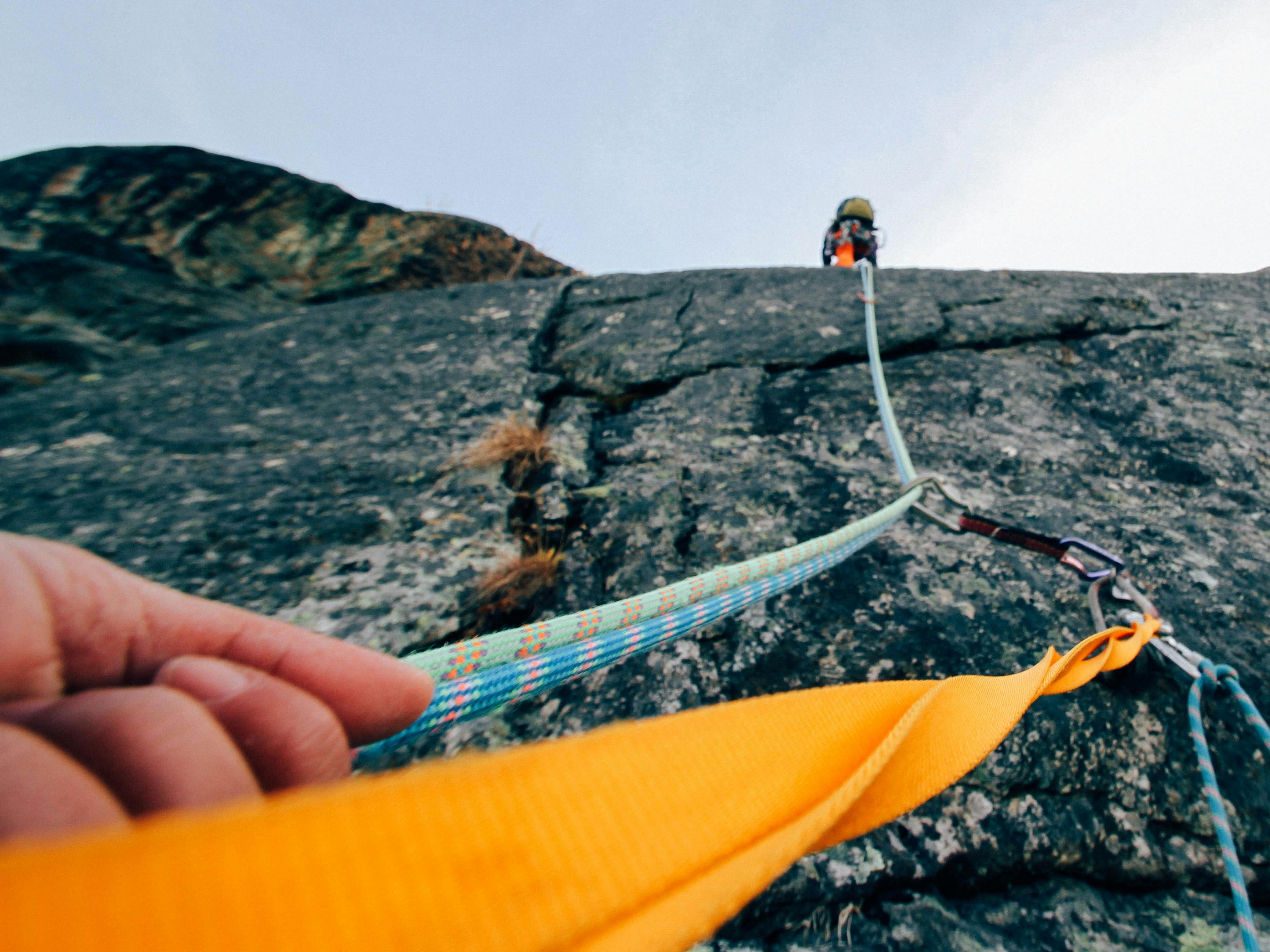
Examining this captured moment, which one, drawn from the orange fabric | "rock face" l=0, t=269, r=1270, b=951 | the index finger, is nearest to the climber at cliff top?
the orange fabric

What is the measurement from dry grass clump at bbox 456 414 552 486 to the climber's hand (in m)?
1.34

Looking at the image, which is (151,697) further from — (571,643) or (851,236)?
(851,236)

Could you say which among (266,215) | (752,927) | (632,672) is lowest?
(752,927)

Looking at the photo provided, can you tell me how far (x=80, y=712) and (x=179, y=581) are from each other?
1.32 m

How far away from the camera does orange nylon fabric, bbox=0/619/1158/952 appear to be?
0.65 feet

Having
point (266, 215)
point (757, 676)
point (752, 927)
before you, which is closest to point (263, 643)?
point (752, 927)

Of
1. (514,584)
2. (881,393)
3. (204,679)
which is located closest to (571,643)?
(204,679)

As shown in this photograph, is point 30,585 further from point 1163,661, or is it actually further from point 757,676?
point 1163,661

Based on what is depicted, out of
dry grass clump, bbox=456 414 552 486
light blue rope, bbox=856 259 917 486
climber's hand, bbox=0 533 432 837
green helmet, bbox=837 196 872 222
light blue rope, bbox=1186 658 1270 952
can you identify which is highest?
green helmet, bbox=837 196 872 222

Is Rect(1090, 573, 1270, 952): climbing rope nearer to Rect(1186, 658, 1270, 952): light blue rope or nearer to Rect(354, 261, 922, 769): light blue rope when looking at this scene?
Rect(1186, 658, 1270, 952): light blue rope

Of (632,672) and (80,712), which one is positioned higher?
(80,712)

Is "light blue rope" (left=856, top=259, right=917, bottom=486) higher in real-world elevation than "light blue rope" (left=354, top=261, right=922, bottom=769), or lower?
higher

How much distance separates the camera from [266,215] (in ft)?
12.6

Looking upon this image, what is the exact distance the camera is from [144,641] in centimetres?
46
